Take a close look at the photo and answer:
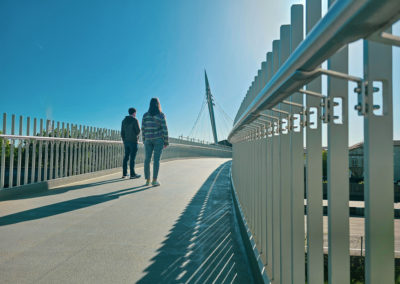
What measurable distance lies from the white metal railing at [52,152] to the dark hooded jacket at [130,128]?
0.91 meters

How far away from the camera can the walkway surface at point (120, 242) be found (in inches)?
72.5

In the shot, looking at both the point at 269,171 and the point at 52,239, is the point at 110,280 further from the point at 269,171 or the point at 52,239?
the point at 269,171

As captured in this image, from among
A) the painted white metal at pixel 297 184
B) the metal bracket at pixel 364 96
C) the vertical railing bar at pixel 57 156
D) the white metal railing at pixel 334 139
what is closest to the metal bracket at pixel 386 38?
the white metal railing at pixel 334 139

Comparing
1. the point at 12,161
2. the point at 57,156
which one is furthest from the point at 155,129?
the point at 12,161

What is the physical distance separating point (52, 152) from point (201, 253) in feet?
14.6

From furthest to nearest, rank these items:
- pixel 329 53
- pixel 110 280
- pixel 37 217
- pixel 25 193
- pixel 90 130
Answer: pixel 90 130 → pixel 25 193 → pixel 37 217 → pixel 110 280 → pixel 329 53

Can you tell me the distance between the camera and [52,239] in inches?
96.3

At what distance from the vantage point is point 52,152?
5496 millimetres

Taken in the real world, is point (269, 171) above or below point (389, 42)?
below

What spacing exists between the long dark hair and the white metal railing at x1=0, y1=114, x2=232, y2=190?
1898 mm

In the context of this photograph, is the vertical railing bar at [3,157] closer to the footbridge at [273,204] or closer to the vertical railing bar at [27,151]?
the footbridge at [273,204]

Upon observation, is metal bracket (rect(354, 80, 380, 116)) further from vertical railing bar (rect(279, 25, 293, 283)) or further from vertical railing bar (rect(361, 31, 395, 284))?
vertical railing bar (rect(279, 25, 293, 283))

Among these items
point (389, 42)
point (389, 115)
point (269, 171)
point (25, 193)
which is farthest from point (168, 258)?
point (25, 193)

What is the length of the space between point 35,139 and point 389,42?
18.1ft
